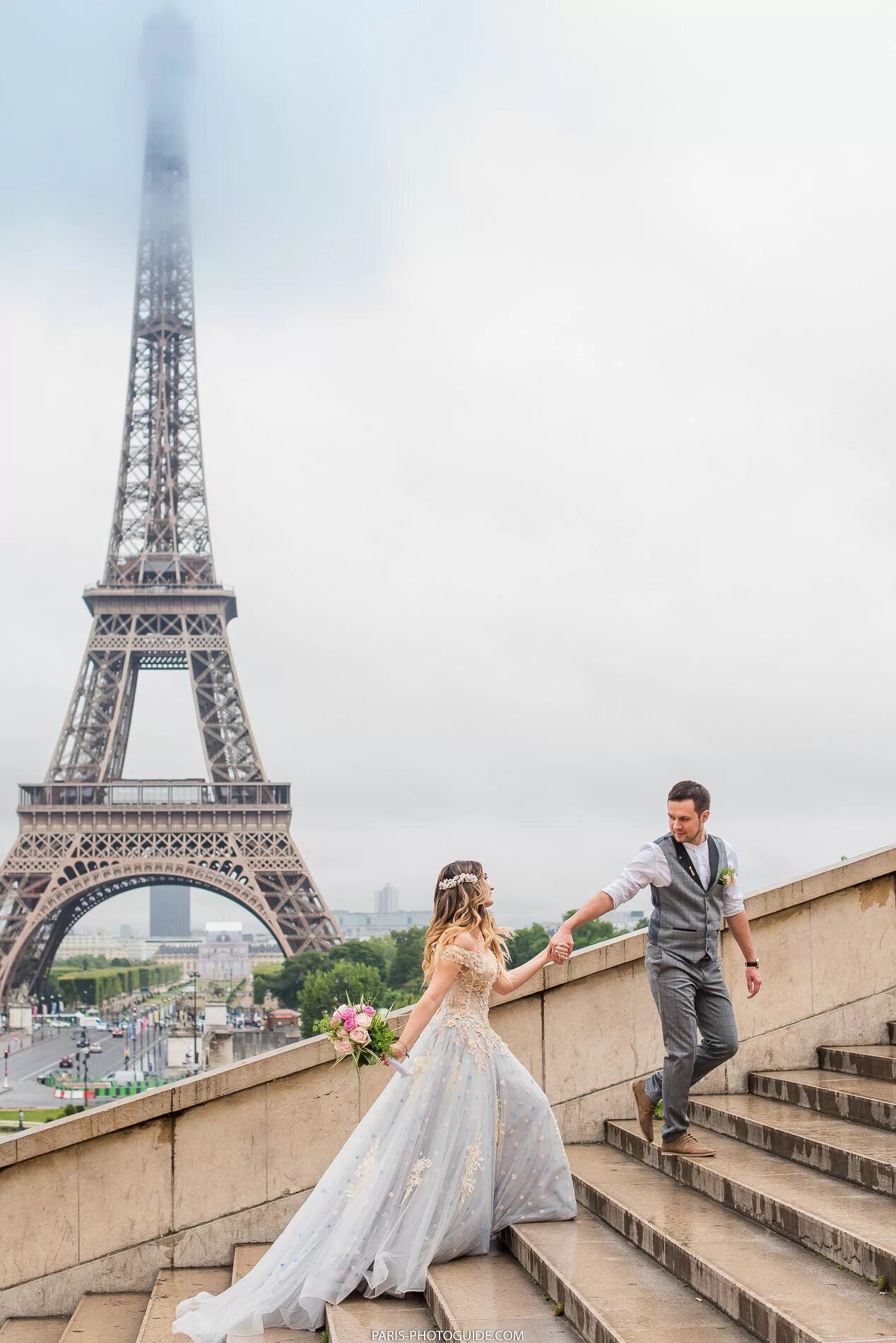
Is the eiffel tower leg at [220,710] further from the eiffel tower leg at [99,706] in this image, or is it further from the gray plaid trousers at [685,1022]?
the gray plaid trousers at [685,1022]

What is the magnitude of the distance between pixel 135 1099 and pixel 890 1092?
356 cm

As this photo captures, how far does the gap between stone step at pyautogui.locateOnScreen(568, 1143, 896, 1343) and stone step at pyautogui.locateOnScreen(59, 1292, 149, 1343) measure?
2.05m

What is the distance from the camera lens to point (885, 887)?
7.45 m

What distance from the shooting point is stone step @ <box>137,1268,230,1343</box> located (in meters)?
5.26

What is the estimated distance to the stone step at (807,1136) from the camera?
193 inches

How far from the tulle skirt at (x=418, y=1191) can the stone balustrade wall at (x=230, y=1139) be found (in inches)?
49.4

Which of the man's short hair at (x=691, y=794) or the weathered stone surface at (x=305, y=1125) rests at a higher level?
the man's short hair at (x=691, y=794)

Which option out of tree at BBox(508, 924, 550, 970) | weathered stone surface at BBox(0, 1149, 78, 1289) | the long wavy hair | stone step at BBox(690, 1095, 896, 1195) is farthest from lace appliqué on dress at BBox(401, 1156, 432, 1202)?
tree at BBox(508, 924, 550, 970)

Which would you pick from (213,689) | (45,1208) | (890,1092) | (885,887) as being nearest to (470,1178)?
(890,1092)

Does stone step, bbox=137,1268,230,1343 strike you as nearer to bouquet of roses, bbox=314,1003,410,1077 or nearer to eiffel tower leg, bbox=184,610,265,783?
bouquet of roses, bbox=314,1003,410,1077

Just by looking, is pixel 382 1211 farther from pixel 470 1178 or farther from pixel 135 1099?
pixel 135 1099

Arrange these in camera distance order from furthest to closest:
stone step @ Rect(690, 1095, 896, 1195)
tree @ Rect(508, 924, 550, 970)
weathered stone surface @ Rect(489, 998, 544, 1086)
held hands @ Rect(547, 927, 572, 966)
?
tree @ Rect(508, 924, 550, 970)
weathered stone surface @ Rect(489, 998, 544, 1086)
held hands @ Rect(547, 927, 572, 966)
stone step @ Rect(690, 1095, 896, 1195)

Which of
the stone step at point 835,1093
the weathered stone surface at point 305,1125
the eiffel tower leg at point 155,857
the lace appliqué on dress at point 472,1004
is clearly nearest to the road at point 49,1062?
the eiffel tower leg at point 155,857

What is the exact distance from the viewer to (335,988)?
54844 millimetres
